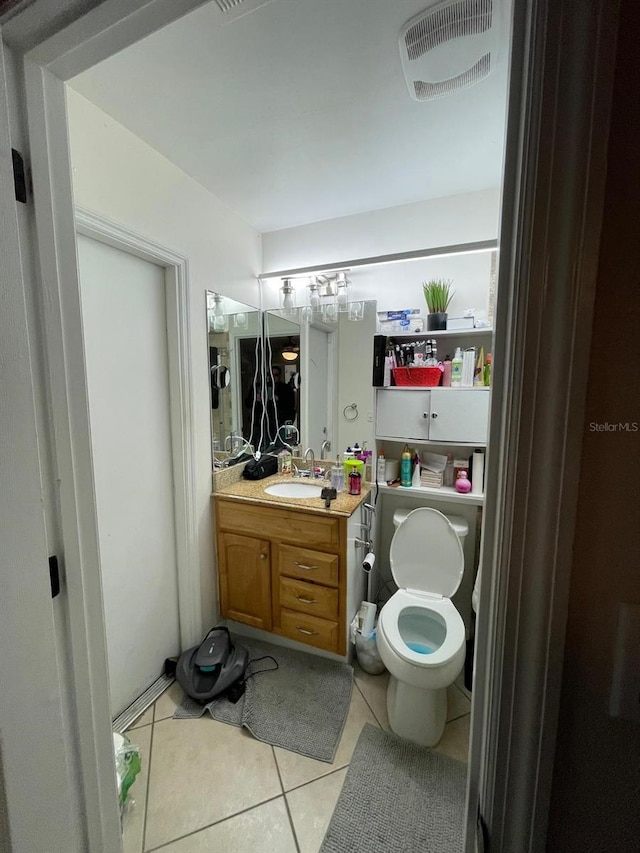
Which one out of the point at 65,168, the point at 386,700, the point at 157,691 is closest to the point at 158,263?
the point at 65,168

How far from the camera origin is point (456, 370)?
69.3 inches

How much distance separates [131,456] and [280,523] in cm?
80

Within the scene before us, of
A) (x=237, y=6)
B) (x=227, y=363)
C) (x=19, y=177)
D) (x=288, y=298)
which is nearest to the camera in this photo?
(x=19, y=177)

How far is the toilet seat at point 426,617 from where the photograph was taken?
1327 millimetres

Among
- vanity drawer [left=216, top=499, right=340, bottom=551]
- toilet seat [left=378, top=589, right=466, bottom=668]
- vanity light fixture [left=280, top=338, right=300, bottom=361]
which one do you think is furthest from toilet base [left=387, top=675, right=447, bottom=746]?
vanity light fixture [left=280, top=338, right=300, bottom=361]

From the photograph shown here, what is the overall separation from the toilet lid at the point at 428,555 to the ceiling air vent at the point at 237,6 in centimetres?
190

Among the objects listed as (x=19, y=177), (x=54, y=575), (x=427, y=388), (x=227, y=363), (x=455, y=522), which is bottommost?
(x=455, y=522)

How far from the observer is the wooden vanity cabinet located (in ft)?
5.43

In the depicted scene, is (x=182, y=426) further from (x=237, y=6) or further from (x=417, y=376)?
(x=237, y=6)

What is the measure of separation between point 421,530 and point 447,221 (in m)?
1.69

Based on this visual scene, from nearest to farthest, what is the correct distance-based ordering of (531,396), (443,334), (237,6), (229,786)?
(531,396), (237,6), (229,786), (443,334)

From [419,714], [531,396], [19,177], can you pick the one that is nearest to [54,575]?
[19,177]

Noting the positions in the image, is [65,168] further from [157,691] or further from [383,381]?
[157,691]

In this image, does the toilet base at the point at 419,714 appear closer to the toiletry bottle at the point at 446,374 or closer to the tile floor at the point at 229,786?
the tile floor at the point at 229,786
